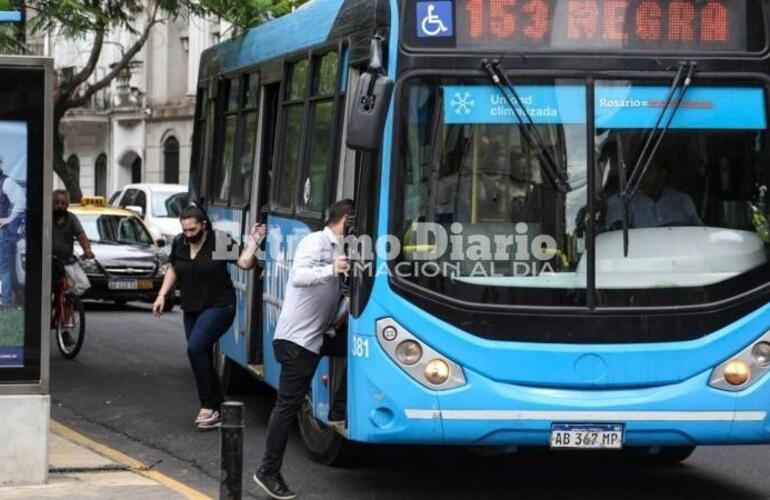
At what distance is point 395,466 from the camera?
10391mm

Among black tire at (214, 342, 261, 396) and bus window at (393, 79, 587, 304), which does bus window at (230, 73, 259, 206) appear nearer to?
black tire at (214, 342, 261, 396)

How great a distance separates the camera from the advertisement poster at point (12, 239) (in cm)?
900

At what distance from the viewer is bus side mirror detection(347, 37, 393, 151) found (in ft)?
26.5

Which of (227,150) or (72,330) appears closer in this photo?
(227,150)

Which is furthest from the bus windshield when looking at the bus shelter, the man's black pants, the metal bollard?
the bus shelter

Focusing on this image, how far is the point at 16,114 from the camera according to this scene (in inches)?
354

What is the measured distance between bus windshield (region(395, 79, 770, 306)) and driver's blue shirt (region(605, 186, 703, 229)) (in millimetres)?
10

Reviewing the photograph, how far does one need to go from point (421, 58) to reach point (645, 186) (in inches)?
54.2

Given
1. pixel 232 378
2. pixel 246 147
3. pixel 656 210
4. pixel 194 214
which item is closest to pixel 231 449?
pixel 656 210

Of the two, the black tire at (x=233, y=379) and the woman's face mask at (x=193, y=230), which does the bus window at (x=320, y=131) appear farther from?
the black tire at (x=233, y=379)

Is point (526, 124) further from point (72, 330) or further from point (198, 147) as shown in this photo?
point (72, 330)

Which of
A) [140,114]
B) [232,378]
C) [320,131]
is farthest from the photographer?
[140,114]

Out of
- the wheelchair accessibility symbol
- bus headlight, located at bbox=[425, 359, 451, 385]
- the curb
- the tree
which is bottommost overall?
the curb

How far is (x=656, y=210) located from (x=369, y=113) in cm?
165
